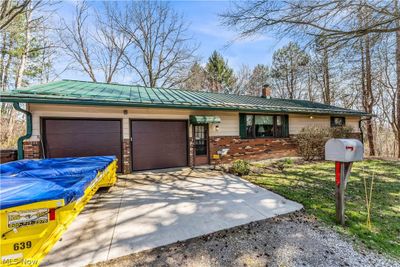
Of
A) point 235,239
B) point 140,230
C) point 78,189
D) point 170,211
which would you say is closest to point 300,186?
point 235,239

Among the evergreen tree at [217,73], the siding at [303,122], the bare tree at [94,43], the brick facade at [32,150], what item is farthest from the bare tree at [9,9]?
the evergreen tree at [217,73]

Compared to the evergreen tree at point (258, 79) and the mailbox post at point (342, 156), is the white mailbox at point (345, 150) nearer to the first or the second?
the mailbox post at point (342, 156)

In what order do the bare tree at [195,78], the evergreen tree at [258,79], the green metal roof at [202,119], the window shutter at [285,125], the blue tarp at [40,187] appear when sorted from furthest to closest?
1. the evergreen tree at [258,79]
2. the bare tree at [195,78]
3. the window shutter at [285,125]
4. the green metal roof at [202,119]
5. the blue tarp at [40,187]

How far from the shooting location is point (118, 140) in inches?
272

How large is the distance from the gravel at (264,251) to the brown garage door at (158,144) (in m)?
4.99

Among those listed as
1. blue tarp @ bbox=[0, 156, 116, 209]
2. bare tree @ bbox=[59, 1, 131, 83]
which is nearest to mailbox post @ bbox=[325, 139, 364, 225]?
blue tarp @ bbox=[0, 156, 116, 209]

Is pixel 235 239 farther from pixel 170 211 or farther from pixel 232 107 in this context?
pixel 232 107

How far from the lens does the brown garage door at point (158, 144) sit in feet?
23.7

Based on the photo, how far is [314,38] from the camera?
5.77m

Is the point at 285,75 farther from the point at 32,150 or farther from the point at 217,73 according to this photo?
the point at 32,150

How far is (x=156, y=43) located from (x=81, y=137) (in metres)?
14.8

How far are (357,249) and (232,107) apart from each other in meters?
6.24

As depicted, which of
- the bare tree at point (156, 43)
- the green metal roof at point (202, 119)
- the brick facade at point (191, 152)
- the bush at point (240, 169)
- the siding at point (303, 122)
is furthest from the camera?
the bare tree at point (156, 43)

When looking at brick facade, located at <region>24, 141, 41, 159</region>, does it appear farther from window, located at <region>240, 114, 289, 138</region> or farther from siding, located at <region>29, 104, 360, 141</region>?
window, located at <region>240, 114, 289, 138</region>
